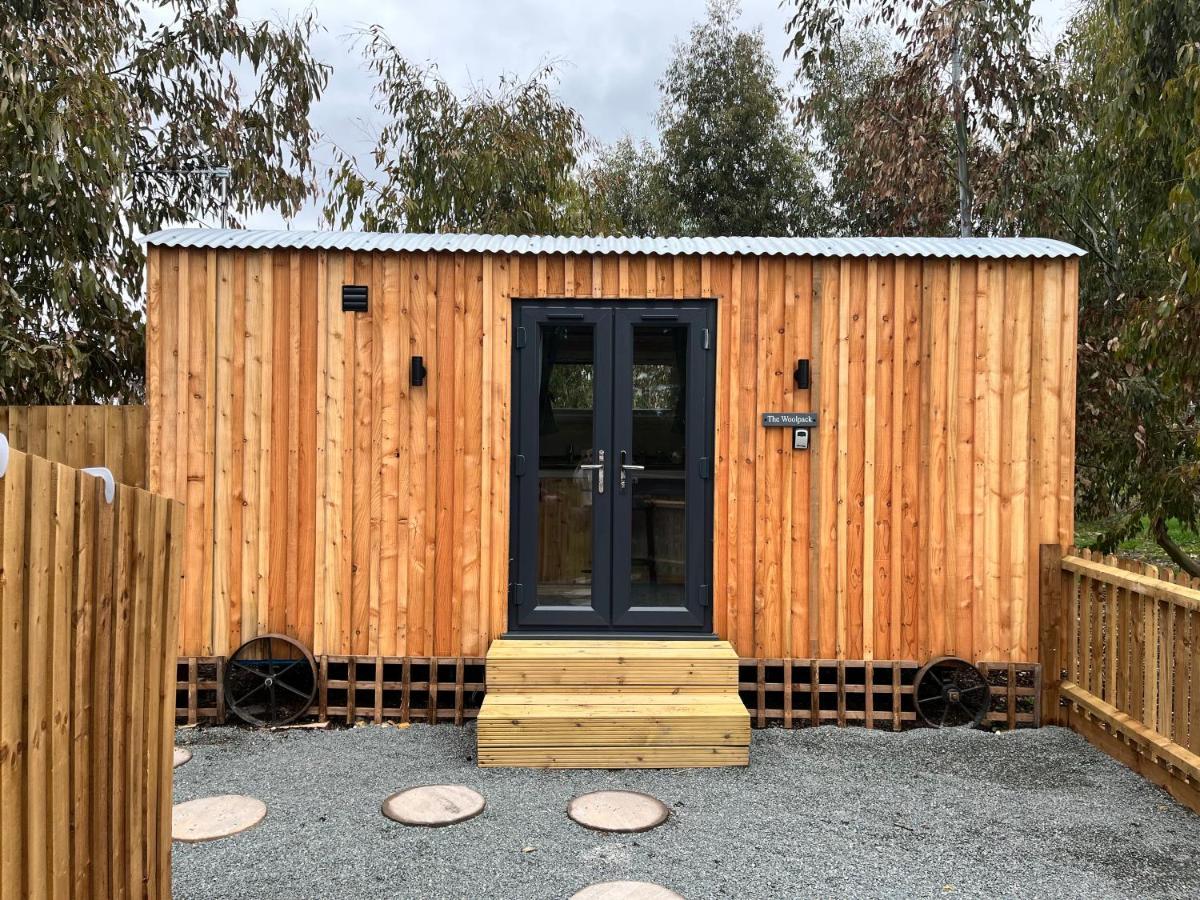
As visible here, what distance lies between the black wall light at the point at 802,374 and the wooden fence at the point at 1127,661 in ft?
5.30

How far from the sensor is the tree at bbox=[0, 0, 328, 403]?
22.0 ft

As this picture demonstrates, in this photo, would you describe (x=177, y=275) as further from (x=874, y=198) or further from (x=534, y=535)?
(x=874, y=198)

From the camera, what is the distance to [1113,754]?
4.18m

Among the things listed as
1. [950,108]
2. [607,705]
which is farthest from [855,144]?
[607,705]

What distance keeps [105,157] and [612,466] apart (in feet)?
17.2

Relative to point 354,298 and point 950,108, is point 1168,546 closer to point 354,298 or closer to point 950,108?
point 950,108

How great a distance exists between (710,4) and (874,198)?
276 inches

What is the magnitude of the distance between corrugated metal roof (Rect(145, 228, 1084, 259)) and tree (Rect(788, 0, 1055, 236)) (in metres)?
5.03

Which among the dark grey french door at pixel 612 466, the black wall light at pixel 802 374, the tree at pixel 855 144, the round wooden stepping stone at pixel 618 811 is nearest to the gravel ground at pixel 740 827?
the round wooden stepping stone at pixel 618 811

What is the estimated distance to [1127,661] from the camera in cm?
404

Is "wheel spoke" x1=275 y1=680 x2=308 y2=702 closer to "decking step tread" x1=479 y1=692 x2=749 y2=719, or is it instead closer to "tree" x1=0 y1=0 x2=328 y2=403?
"decking step tread" x1=479 y1=692 x2=749 y2=719

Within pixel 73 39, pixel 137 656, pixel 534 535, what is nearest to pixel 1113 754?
pixel 534 535

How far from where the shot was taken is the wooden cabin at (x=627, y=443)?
473 cm

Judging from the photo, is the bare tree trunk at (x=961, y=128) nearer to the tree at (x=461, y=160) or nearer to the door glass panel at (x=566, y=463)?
the tree at (x=461, y=160)
